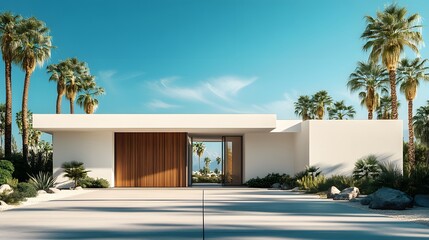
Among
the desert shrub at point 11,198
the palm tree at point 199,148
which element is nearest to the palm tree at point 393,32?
the desert shrub at point 11,198

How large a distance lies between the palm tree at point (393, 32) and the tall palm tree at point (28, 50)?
61.3 ft

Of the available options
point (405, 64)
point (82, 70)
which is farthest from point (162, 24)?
point (405, 64)

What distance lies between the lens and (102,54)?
1577 inches

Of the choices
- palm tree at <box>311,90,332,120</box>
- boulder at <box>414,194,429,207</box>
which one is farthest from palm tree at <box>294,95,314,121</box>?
boulder at <box>414,194,429,207</box>

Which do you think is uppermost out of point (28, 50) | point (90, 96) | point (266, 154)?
point (28, 50)

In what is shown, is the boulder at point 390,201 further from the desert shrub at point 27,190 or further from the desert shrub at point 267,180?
the desert shrub at point 267,180

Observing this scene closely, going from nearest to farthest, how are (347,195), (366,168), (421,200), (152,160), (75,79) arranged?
(421,200), (347,195), (366,168), (152,160), (75,79)

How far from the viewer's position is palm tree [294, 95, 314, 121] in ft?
165

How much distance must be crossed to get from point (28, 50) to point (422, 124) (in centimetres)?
2765

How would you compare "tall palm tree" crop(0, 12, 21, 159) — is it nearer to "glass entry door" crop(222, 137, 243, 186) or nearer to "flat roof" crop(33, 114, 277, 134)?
"flat roof" crop(33, 114, 277, 134)

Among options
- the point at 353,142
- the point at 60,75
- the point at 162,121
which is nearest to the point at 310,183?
the point at 353,142

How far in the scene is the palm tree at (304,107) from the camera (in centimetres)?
5038

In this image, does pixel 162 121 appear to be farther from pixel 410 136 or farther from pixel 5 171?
pixel 410 136

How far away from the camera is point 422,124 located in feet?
131
